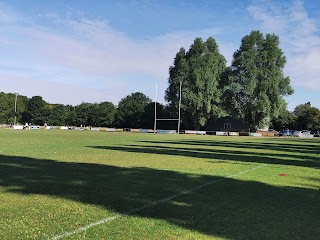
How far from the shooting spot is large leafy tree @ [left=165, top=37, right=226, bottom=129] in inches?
3127

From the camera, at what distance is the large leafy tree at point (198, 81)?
79438 mm

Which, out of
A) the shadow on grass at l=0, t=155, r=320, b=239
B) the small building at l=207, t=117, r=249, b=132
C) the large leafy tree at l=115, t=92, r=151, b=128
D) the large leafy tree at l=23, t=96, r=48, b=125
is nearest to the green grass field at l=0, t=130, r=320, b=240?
the shadow on grass at l=0, t=155, r=320, b=239

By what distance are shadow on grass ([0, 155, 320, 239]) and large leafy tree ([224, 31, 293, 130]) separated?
209ft

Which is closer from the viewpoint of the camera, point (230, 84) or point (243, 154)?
point (243, 154)

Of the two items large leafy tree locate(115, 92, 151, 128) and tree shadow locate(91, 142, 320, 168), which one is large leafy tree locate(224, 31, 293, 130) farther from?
tree shadow locate(91, 142, 320, 168)

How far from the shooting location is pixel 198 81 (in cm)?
7919

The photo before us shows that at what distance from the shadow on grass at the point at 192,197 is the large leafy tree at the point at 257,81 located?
6362 cm

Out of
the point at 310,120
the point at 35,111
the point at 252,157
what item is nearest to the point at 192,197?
the point at 252,157

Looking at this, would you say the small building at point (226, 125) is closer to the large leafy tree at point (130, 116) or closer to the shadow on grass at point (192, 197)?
the large leafy tree at point (130, 116)

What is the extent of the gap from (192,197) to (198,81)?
71567 mm

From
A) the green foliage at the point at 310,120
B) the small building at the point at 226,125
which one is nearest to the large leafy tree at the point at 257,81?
the small building at the point at 226,125

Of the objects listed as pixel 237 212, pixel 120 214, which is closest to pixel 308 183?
pixel 237 212

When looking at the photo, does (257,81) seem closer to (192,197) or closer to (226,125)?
(226,125)

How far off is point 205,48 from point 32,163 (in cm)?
7197
